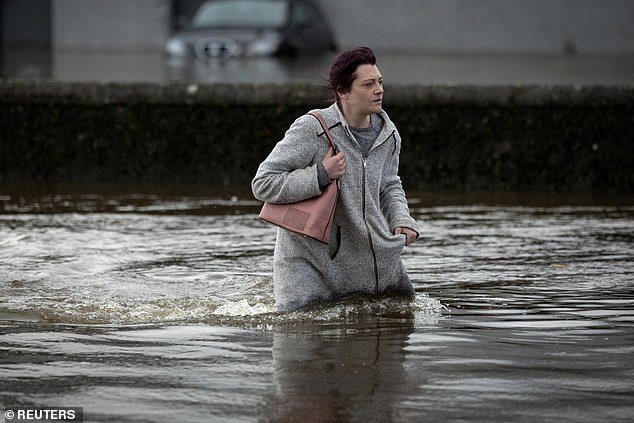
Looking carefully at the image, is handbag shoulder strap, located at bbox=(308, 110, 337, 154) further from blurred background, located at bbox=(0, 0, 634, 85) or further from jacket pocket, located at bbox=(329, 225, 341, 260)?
blurred background, located at bbox=(0, 0, 634, 85)

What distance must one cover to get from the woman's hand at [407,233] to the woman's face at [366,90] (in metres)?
0.54

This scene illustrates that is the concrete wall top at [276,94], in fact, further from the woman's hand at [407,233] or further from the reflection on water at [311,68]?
the woman's hand at [407,233]

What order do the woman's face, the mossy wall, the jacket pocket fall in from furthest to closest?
the mossy wall < the jacket pocket < the woman's face

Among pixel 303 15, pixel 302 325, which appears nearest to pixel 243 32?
pixel 303 15

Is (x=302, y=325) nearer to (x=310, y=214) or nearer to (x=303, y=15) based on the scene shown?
(x=310, y=214)

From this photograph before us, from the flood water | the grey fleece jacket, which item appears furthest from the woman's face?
the flood water

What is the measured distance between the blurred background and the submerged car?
2cm

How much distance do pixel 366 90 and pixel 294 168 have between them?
0.46 meters

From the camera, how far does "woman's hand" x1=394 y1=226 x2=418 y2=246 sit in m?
6.33

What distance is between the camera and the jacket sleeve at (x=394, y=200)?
6387 millimetres

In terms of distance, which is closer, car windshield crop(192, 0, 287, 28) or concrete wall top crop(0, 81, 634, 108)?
concrete wall top crop(0, 81, 634, 108)

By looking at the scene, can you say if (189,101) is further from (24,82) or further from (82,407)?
(82,407)

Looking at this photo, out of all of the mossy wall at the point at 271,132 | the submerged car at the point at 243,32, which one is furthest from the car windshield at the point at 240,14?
the mossy wall at the point at 271,132

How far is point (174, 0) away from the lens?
3200cm
